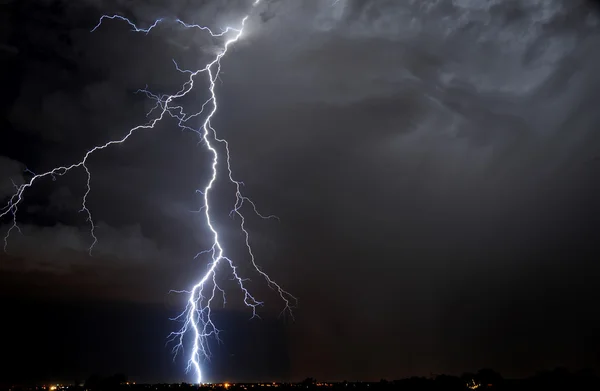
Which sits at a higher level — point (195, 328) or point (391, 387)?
point (195, 328)

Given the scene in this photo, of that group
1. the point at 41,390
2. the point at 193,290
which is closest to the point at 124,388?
the point at 41,390

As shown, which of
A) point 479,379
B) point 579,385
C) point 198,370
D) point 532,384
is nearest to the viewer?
point 198,370

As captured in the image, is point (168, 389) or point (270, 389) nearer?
point (270, 389)

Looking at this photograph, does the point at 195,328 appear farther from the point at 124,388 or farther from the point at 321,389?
the point at 124,388

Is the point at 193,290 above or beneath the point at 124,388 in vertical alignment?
above

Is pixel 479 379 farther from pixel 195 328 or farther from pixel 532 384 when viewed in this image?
pixel 195 328

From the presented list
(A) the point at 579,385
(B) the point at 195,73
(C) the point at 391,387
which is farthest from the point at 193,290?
(C) the point at 391,387

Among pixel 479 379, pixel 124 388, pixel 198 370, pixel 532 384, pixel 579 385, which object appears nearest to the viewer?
pixel 198 370

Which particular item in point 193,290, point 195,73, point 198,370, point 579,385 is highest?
point 195,73

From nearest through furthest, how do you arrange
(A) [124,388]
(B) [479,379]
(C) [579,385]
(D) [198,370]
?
1. (D) [198,370]
2. (C) [579,385]
3. (B) [479,379]
4. (A) [124,388]
